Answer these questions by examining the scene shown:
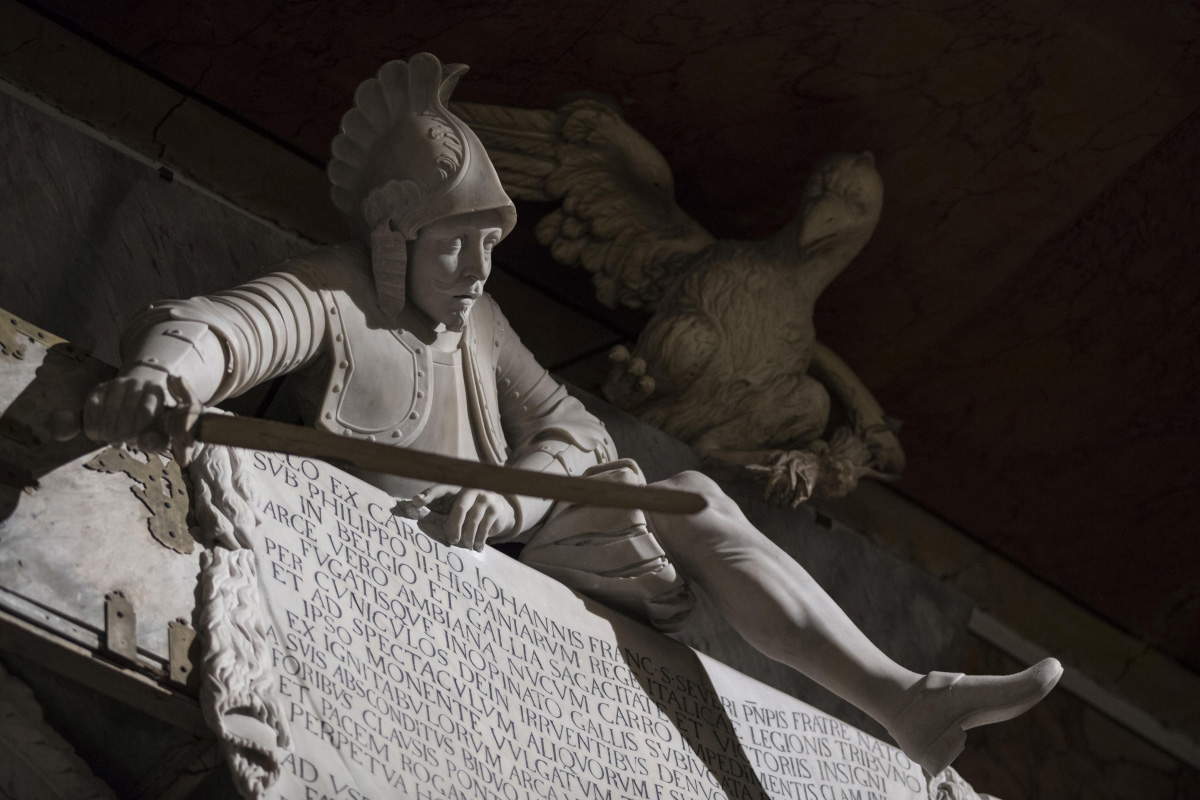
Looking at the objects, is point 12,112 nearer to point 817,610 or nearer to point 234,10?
point 234,10

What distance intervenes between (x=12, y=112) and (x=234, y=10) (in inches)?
28.4

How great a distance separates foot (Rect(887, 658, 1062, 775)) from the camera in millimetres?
4117

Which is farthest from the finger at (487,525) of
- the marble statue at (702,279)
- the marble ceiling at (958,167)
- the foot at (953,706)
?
the marble ceiling at (958,167)

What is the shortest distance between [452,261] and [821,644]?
112cm

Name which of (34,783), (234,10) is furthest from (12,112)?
(34,783)

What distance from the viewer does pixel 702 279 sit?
5535 millimetres

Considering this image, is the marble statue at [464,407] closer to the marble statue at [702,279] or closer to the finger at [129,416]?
the finger at [129,416]

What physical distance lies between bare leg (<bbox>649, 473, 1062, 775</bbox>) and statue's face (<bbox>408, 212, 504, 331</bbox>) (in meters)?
0.59

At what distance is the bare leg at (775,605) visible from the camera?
14.1 ft

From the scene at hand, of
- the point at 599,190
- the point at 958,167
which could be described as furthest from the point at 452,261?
the point at 958,167

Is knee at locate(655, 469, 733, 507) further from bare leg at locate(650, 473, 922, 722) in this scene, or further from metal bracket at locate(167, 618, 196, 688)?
metal bracket at locate(167, 618, 196, 688)

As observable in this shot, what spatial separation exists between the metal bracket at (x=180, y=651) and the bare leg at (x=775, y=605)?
1.24 metres

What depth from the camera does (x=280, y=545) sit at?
12.6 feet

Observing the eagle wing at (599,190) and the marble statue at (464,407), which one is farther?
the eagle wing at (599,190)
